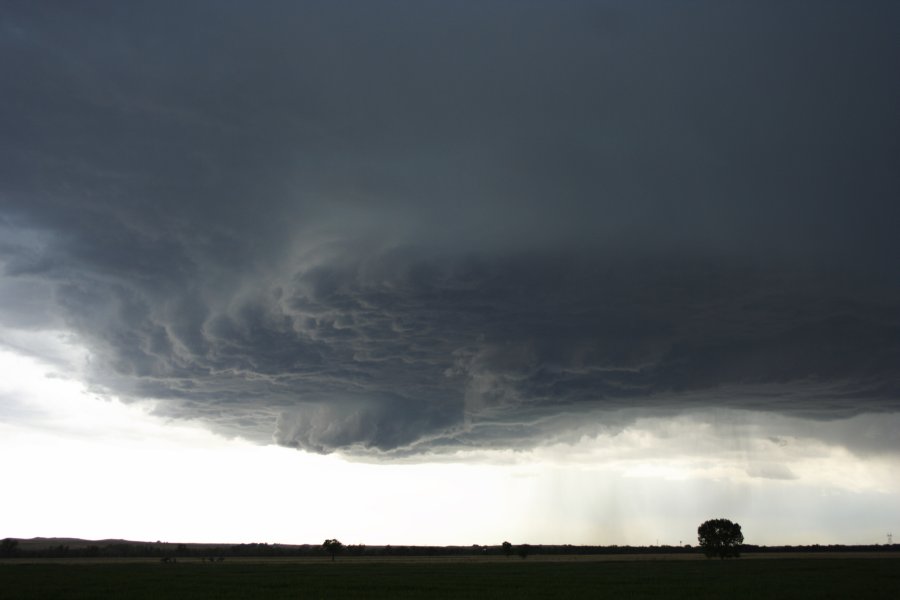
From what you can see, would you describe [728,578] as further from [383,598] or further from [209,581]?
[209,581]

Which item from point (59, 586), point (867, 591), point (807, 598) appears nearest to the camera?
point (807, 598)

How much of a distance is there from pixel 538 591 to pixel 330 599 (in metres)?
21.4

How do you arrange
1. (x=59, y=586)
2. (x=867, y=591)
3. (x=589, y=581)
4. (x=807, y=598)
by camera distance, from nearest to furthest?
(x=807, y=598)
(x=867, y=591)
(x=59, y=586)
(x=589, y=581)

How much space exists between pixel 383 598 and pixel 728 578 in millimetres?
50761

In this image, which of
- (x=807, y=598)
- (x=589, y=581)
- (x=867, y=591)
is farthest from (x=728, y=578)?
(x=807, y=598)

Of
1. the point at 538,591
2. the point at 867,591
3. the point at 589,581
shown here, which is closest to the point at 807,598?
the point at 867,591

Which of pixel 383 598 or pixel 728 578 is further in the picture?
pixel 728 578

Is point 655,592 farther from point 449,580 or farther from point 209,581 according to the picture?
point 209,581

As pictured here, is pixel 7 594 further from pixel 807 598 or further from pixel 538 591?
pixel 807 598

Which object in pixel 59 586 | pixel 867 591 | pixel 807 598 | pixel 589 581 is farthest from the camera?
pixel 589 581

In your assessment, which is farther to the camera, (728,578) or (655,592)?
(728,578)

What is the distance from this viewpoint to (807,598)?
204 feet

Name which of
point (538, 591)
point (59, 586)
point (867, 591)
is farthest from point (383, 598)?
point (867, 591)

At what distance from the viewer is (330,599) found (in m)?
63.4
